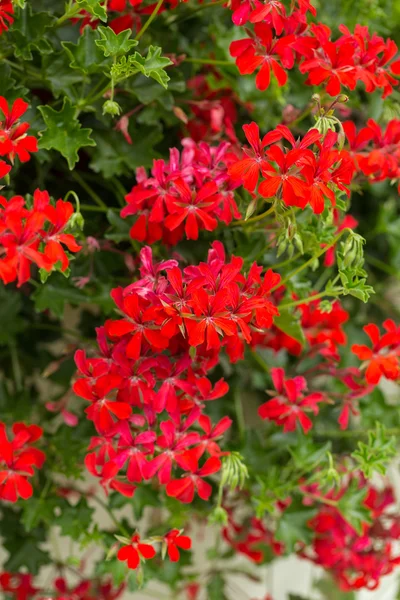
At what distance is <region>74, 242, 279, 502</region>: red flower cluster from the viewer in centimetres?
62

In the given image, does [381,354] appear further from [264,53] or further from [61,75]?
[61,75]

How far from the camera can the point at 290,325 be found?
2.62 feet

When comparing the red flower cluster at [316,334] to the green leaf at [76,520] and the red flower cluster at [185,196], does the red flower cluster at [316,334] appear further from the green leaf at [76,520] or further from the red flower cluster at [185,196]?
the green leaf at [76,520]

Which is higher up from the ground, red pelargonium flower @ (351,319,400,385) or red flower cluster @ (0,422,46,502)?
red pelargonium flower @ (351,319,400,385)

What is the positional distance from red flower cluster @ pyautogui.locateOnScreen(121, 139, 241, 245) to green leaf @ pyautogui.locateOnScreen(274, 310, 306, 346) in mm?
125

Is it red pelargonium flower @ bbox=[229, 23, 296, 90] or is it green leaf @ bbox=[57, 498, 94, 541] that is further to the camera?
green leaf @ bbox=[57, 498, 94, 541]

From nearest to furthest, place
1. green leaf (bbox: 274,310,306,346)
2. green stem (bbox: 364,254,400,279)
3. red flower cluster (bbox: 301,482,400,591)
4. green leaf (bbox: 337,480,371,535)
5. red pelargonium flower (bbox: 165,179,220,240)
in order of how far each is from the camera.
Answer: red pelargonium flower (bbox: 165,179,220,240)
green leaf (bbox: 274,310,306,346)
green leaf (bbox: 337,480,371,535)
red flower cluster (bbox: 301,482,400,591)
green stem (bbox: 364,254,400,279)

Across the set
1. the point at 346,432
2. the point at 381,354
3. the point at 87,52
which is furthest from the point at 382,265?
the point at 87,52

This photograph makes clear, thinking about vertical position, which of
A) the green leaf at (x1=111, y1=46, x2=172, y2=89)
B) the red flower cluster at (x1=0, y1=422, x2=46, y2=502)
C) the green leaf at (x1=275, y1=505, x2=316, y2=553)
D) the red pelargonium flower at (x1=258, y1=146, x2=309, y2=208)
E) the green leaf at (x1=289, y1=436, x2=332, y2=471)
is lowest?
the green leaf at (x1=275, y1=505, x2=316, y2=553)

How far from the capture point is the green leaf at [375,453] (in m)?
0.79

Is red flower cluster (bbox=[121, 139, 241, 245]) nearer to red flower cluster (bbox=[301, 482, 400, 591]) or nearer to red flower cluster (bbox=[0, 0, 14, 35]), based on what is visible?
red flower cluster (bbox=[0, 0, 14, 35])

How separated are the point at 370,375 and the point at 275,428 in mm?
253

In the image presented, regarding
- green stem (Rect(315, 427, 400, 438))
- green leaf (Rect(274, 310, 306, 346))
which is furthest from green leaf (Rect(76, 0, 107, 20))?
green stem (Rect(315, 427, 400, 438))

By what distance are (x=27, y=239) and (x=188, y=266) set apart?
15cm
